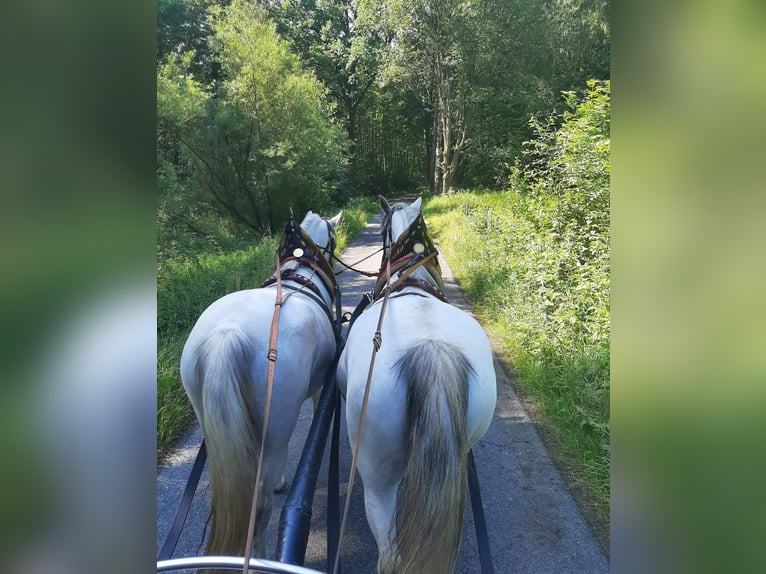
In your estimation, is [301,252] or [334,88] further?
[334,88]

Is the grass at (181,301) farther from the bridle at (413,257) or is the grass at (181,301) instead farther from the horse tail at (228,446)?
the bridle at (413,257)

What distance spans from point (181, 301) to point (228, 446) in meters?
3.89

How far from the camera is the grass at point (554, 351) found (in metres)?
2.83

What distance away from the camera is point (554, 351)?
12.8 feet

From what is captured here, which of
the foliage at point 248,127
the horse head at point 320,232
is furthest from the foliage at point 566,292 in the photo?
the foliage at point 248,127
